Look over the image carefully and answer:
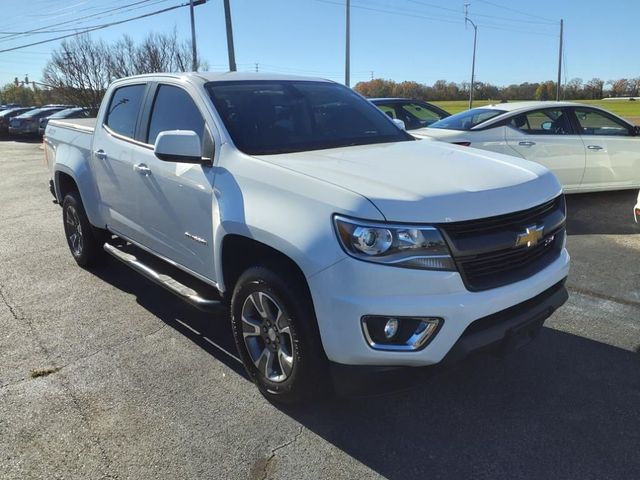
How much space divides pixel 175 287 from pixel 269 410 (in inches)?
45.8

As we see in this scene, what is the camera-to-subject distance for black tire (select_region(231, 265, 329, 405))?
106 inches

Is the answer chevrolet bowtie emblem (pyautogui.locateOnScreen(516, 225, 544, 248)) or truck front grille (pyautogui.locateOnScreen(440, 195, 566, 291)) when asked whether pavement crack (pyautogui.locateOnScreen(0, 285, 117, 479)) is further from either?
chevrolet bowtie emblem (pyautogui.locateOnScreen(516, 225, 544, 248))

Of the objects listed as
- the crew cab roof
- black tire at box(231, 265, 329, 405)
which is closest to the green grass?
the crew cab roof

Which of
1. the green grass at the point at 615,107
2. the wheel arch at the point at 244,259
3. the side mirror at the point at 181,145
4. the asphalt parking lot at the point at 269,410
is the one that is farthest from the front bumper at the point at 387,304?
the green grass at the point at 615,107

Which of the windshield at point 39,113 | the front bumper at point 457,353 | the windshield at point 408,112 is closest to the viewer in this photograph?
the front bumper at point 457,353

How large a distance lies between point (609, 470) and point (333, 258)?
163 cm

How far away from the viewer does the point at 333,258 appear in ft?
8.08

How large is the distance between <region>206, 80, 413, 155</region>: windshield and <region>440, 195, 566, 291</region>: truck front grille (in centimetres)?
131

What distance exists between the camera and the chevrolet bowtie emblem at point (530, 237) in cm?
272

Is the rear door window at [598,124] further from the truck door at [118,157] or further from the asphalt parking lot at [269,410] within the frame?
the truck door at [118,157]

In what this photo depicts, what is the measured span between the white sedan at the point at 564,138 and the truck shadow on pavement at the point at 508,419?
14.5 ft

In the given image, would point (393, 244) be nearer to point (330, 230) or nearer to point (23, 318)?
point (330, 230)

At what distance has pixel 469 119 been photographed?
808 centimetres

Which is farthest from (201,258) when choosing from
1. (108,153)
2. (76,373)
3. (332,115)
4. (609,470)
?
(609,470)
